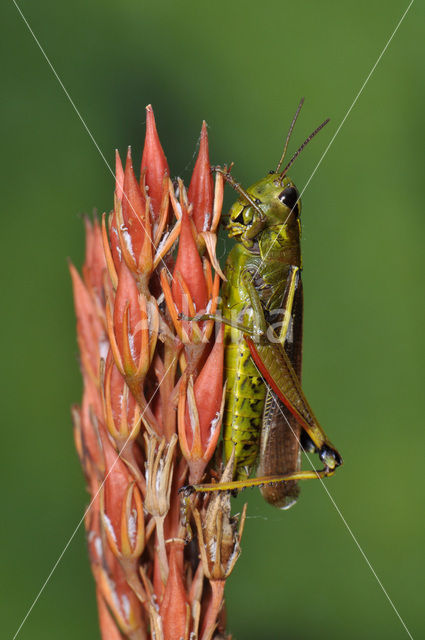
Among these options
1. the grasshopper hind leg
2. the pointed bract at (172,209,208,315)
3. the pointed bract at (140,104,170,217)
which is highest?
the pointed bract at (140,104,170,217)

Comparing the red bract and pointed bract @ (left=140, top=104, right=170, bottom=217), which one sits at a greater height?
pointed bract @ (left=140, top=104, right=170, bottom=217)

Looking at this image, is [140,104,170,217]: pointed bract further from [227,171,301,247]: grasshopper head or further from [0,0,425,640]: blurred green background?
[0,0,425,640]: blurred green background

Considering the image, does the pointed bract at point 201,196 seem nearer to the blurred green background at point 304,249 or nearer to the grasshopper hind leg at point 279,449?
the grasshopper hind leg at point 279,449

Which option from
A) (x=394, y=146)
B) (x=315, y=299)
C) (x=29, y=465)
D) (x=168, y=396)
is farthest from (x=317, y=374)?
(x=168, y=396)

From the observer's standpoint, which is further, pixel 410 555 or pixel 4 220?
pixel 410 555

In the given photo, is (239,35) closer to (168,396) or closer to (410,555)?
(168,396)

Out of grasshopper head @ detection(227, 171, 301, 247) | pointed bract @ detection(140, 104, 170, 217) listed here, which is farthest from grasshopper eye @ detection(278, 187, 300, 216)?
pointed bract @ detection(140, 104, 170, 217)
